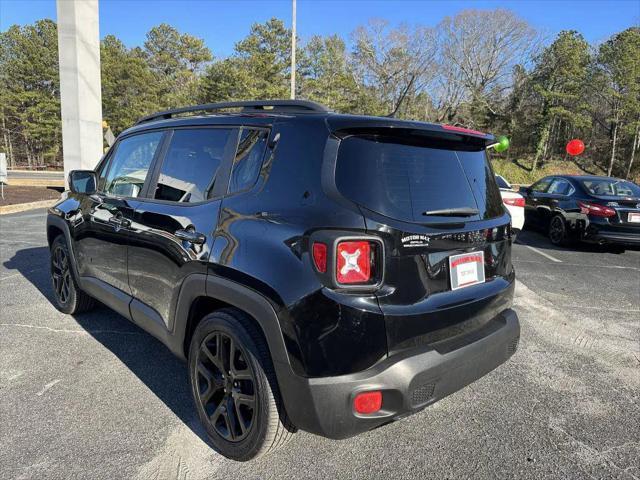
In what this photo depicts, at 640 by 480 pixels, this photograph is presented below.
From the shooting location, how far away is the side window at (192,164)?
2521 mm

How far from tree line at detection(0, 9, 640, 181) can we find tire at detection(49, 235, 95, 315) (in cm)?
2874

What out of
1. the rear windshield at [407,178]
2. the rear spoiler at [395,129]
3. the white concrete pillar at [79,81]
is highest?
the white concrete pillar at [79,81]

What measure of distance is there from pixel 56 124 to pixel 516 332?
4526cm

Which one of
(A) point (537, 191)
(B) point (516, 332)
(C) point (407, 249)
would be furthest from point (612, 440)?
(A) point (537, 191)

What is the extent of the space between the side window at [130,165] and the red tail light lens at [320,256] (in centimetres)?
177

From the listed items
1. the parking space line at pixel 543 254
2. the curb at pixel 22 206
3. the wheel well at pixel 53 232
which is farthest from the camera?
the curb at pixel 22 206

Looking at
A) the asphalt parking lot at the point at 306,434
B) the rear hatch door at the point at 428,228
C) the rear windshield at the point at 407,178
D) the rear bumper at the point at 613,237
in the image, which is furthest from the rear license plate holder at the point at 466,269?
the rear bumper at the point at 613,237

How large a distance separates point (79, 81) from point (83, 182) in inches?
526

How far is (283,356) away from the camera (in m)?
1.94

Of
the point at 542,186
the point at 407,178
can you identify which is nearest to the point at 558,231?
the point at 542,186

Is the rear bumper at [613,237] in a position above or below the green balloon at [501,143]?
below

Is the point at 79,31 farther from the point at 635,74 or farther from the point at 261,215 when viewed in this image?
the point at 635,74

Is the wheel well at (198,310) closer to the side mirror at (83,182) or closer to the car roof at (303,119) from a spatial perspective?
the car roof at (303,119)

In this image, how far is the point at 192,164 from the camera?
2.68 metres
